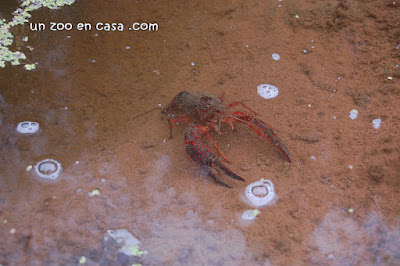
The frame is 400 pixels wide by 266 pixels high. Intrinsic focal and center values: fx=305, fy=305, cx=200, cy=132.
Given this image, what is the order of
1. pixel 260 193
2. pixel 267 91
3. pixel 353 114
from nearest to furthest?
pixel 260 193, pixel 353 114, pixel 267 91

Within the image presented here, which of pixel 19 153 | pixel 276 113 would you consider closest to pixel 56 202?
pixel 19 153

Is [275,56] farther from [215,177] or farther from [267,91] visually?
[215,177]

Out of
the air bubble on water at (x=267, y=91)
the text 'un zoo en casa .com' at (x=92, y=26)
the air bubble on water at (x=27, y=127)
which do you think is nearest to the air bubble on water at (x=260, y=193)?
the air bubble on water at (x=267, y=91)

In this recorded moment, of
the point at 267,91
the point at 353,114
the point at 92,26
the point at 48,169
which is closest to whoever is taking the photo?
the point at 48,169

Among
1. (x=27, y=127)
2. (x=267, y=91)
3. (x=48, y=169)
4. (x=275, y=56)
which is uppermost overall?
(x=275, y=56)

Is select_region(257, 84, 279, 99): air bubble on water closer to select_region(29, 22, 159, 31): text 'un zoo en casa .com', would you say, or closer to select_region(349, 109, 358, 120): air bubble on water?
select_region(349, 109, 358, 120): air bubble on water

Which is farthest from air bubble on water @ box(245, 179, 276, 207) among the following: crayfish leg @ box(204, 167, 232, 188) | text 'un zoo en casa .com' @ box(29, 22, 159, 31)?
text 'un zoo en casa .com' @ box(29, 22, 159, 31)

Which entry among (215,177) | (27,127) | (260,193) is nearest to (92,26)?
(27,127)
